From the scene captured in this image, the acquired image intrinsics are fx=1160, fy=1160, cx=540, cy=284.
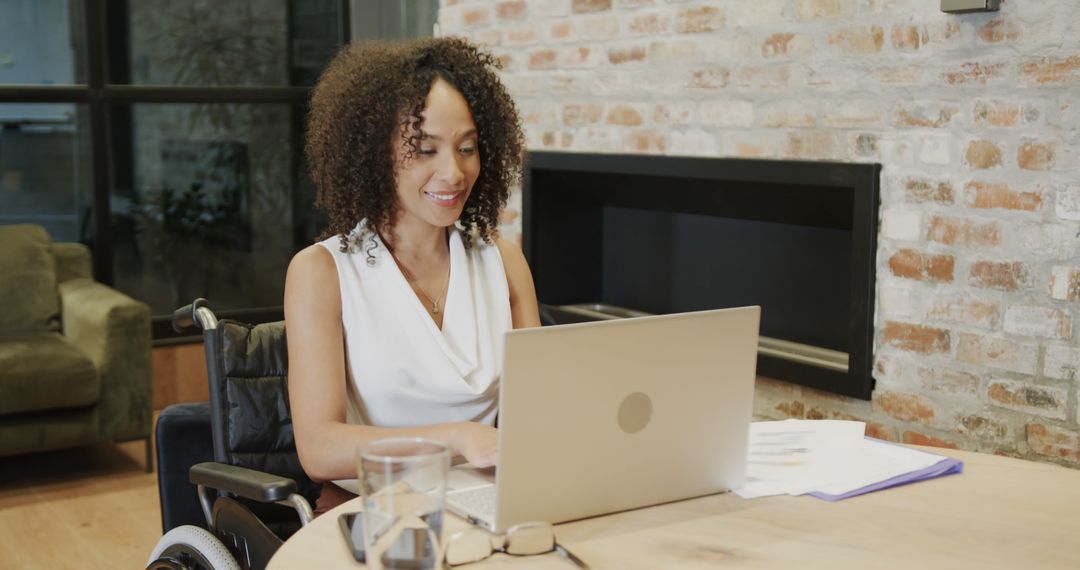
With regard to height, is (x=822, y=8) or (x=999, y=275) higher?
(x=822, y=8)

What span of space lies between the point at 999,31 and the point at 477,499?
177 cm

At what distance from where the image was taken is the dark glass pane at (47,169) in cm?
450

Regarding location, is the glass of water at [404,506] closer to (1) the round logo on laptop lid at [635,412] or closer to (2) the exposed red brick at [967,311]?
(1) the round logo on laptop lid at [635,412]

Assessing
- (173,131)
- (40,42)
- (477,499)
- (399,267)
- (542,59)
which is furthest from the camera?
(173,131)

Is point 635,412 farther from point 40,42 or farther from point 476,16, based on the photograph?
point 40,42

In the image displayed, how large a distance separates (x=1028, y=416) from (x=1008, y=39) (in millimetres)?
817

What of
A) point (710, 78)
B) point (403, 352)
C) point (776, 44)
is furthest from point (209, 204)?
point (403, 352)

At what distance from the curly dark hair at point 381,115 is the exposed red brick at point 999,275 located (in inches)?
47.6

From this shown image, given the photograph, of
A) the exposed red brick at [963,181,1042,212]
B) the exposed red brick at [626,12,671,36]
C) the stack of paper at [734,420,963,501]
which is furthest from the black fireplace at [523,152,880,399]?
the stack of paper at [734,420,963,501]

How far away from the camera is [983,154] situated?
2.58 m

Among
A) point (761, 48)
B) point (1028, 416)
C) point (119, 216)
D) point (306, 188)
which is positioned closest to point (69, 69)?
point (119, 216)

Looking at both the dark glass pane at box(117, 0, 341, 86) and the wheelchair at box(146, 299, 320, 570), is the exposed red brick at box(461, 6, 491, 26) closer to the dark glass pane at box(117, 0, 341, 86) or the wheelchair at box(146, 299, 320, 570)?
the dark glass pane at box(117, 0, 341, 86)

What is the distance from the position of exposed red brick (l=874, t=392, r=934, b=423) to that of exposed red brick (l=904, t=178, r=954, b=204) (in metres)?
0.47

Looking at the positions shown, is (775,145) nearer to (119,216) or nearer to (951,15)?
(951,15)
